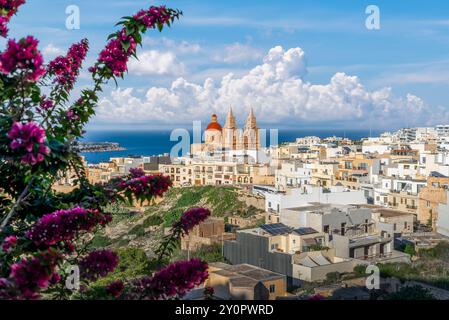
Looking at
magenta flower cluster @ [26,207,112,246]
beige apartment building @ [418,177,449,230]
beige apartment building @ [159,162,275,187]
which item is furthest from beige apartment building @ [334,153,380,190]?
magenta flower cluster @ [26,207,112,246]

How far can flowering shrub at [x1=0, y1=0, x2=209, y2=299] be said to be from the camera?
2600 millimetres

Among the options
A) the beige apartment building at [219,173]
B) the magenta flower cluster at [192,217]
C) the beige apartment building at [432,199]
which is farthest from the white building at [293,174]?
the magenta flower cluster at [192,217]

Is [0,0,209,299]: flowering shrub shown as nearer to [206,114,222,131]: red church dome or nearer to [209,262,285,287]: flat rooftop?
[209,262,285,287]: flat rooftop

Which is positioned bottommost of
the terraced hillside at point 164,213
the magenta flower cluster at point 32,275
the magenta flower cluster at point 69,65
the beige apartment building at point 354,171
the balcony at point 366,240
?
the terraced hillside at point 164,213

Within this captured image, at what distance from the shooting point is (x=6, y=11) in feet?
11.8

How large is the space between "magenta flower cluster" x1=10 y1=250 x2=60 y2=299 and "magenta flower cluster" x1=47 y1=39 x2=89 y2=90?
6.23ft

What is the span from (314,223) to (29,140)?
1646cm

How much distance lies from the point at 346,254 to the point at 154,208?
18.7 m

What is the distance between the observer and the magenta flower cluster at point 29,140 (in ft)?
8.38

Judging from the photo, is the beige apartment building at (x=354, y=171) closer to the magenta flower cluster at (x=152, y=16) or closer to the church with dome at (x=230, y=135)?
the church with dome at (x=230, y=135)

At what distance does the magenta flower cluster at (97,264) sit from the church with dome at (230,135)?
4764cm

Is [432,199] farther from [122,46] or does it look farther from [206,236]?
[122,46]

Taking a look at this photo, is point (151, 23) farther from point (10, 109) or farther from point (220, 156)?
point (220, 156)

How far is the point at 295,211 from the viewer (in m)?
20.1
